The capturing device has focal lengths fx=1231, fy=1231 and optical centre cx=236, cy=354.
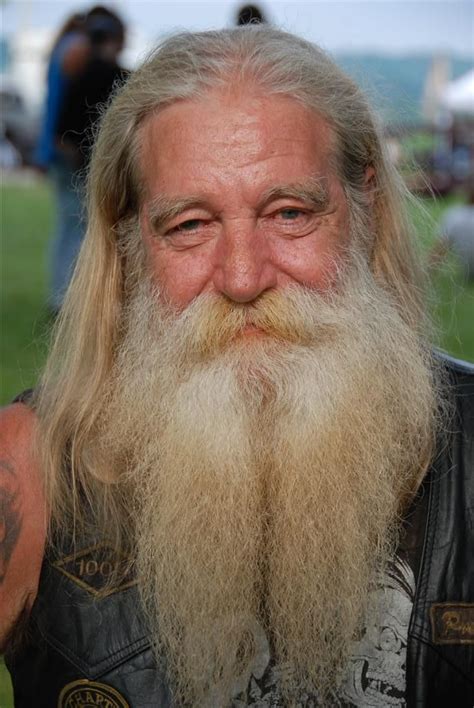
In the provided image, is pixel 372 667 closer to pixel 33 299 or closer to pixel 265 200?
pixel 265 200

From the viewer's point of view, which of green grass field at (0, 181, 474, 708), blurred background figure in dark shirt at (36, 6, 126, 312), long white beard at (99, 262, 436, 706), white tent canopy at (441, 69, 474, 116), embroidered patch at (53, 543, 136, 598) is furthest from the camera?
white tent canopy at (441, 69, 474, 116)

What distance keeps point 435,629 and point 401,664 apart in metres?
0.11

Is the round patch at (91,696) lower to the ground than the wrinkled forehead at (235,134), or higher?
lower

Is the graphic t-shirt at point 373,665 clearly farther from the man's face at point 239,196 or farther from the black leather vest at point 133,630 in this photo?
the man's face at point 239,196

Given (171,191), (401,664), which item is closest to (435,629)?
(401,664)

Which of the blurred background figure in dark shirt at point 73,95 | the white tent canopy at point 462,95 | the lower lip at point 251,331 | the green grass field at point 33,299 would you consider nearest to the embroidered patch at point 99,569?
the lower lip at point 251,331

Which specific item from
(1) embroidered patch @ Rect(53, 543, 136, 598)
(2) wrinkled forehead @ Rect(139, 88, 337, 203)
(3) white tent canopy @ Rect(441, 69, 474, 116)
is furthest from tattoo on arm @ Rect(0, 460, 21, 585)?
(3) white tent canopy @ Rect(441, 69, 474, 116)

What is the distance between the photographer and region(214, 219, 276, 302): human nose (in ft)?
8.93

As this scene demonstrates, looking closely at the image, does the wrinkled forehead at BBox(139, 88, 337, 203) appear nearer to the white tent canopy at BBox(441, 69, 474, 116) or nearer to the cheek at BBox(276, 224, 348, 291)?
the cheek at BBox(276, 224, 348, 291)

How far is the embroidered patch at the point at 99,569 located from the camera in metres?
2.82

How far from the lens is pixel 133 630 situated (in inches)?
110

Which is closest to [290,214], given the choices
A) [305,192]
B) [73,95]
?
[305,192]

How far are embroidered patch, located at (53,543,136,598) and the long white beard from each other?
7cm

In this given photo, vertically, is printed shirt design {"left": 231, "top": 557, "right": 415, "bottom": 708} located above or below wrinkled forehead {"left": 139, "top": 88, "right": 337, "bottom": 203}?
below
